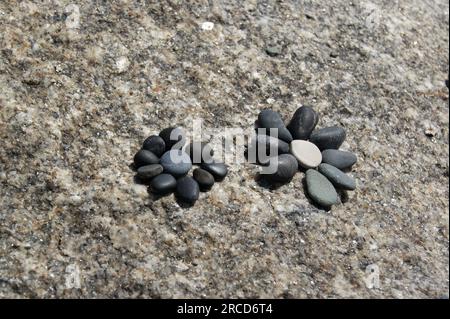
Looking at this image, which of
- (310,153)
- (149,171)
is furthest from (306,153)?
(149,171)

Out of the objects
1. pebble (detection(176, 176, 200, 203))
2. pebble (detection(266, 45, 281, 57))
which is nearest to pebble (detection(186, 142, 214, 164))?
pebble (detection(176, 176, 200, 203))

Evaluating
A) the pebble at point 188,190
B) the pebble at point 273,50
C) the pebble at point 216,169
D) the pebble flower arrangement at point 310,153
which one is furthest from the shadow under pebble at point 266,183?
the pebble at point 273,50

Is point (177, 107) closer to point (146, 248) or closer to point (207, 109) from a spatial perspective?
point (207, 109)

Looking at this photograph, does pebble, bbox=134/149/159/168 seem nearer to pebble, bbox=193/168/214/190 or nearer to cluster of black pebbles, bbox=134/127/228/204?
cluster of black pebbles, bbox=134/127/228/204

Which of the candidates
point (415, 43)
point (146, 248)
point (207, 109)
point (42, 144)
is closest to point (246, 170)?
point (207, 109)

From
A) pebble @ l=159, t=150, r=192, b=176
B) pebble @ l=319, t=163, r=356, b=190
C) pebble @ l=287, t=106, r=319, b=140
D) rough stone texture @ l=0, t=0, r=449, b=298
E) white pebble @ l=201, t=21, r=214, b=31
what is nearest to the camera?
rough stone texture @ l=0, t=0, r=449, b=298

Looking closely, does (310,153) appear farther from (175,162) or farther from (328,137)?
(175,162)
